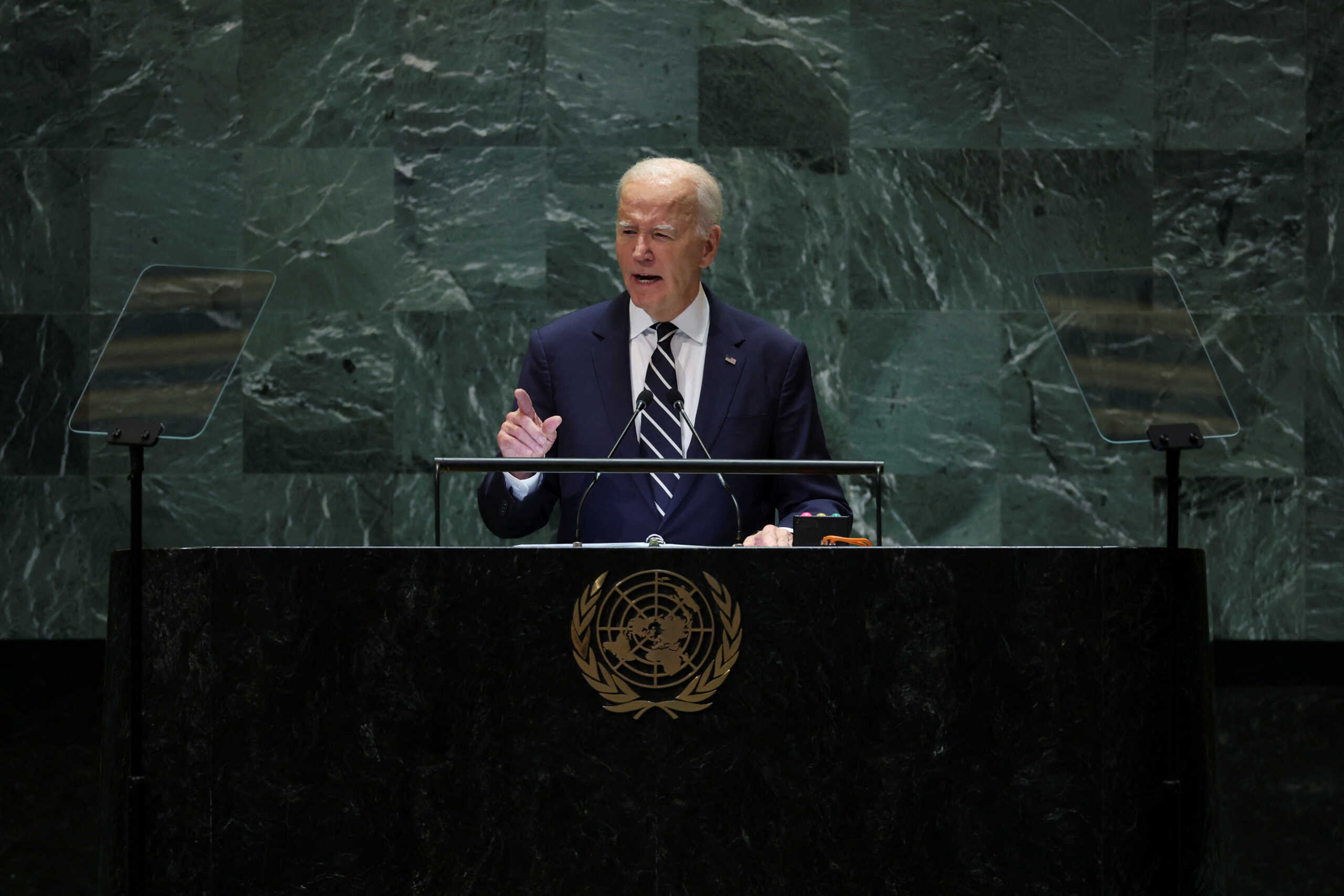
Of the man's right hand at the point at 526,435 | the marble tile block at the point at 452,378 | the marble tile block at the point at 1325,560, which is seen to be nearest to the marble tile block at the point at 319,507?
the marble tile block at the point at 452,378

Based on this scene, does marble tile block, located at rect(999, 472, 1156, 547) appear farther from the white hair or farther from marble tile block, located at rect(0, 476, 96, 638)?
marble tile block, located at rect(0, 476, 96, 638)

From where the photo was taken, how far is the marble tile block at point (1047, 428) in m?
4.57

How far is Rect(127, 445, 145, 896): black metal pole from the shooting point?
2105 mm

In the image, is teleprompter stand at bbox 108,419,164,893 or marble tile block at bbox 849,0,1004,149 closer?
teleprompter stand at bbox 108,419,164,893

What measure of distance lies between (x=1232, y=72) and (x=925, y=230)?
3.98 feet

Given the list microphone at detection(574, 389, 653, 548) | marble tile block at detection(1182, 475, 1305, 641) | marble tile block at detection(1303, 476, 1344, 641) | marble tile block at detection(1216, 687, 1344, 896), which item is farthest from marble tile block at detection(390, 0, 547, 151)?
marble tile block at detection(1216, 687, 1344, 896)

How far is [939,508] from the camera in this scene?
4586 millimetres

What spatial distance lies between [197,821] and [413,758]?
14.1 inches

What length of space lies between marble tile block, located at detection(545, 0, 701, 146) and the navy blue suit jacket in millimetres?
1308

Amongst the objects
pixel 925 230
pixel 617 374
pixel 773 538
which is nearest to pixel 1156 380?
pixel 773 538

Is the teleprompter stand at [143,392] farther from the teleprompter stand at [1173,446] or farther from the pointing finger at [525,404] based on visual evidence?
the teleprompter stand at [1173,446]

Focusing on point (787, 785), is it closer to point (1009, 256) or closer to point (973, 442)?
point (973, 442)

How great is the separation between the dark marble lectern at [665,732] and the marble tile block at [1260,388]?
103 inches

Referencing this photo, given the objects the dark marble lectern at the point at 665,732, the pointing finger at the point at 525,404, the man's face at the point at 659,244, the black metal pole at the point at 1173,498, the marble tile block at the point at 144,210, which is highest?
the marble tile block at the point at 144,210
